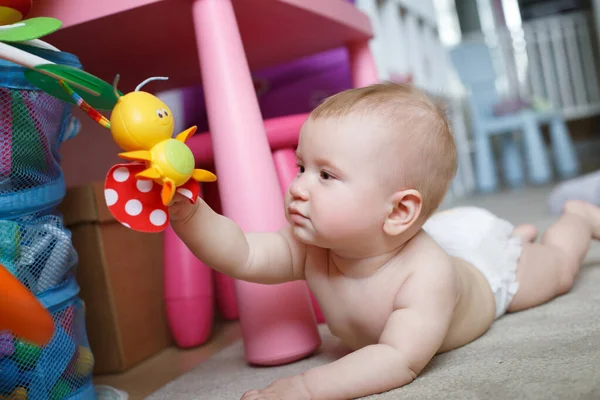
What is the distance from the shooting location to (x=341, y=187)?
1.98ft

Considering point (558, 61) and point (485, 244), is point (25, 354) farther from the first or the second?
point (558, 61)

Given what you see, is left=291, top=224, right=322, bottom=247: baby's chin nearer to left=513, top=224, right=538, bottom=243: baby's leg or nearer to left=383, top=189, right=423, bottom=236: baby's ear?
left=383, top=189, right=423, bottom=236: baby's ear

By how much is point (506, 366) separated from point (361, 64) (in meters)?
0.80

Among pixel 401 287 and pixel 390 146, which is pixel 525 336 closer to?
pixel 401 287

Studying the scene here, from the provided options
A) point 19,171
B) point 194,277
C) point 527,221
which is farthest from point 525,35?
point 19,171

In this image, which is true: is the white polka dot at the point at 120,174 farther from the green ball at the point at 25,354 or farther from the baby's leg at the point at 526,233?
the baby's leg at the point at 526,233

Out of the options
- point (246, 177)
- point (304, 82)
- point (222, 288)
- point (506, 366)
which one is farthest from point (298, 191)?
point (304, 82)

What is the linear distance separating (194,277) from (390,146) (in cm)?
44

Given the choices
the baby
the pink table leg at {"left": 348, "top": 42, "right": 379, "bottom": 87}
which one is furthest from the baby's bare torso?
the pink table leg at {"left": 348, "top": 42, "right": 379, "bottom": 87}

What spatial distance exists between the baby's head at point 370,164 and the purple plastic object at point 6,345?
0.30 meters

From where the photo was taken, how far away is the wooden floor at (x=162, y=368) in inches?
29.3

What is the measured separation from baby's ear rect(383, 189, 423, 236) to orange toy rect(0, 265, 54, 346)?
13.8 inches

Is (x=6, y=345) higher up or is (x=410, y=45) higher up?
(x=410, y=45)

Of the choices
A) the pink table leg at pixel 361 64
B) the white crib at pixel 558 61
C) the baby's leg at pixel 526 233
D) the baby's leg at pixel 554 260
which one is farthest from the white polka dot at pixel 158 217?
the white crib at pixel 558 61
